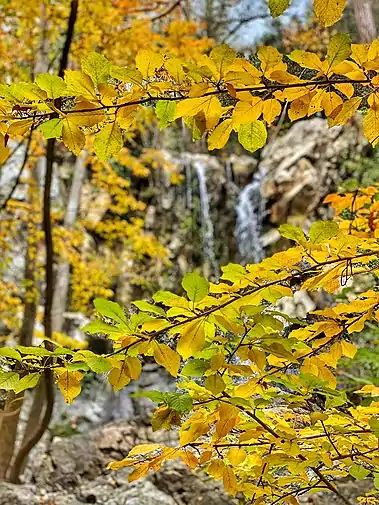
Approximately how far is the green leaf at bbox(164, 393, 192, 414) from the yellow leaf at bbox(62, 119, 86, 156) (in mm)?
443

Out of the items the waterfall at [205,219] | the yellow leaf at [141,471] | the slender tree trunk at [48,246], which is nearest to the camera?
the yellow leaf at [141,471]

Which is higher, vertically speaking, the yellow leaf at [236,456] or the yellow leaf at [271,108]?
the yellow leaf at [271,108]

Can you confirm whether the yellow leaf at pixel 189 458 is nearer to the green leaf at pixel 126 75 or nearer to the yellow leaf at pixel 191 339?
the yellow leaf at pixel 191 339

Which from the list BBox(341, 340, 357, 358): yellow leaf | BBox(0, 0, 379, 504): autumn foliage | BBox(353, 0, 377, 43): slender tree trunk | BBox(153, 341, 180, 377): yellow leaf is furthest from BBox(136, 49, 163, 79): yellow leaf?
BBox(353, 0, 377, 43): slender tree trunk

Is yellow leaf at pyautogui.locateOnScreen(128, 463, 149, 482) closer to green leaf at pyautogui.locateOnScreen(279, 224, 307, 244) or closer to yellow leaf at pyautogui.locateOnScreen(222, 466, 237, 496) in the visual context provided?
yellow leaf at pyautogui.locateOnScreen(222, 466, 237, 496)

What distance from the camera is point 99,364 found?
29.5 inches

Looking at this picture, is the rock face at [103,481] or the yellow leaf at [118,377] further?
the rock face at [103,481]

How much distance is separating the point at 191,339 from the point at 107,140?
363 mm

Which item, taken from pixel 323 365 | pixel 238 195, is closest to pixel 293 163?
pixel 238 195

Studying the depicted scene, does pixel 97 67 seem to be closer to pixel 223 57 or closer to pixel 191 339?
pixel 223 57

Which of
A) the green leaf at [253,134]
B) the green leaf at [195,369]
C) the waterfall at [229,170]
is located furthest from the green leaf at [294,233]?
the waterfall at [229,170]

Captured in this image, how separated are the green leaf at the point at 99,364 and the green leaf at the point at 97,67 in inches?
16.9

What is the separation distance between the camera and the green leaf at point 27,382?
2.50 ft

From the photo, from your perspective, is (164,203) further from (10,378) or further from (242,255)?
(10,378)
